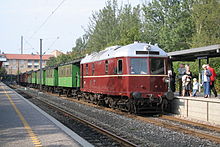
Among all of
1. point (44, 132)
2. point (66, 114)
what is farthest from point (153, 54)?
point (44, 132)

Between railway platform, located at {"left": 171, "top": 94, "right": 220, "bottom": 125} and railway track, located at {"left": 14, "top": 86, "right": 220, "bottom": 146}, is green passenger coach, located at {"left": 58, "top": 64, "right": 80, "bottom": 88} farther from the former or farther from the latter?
railway track, located at {"left": 14, "top": 86, "right": 220, "bottom": 146}

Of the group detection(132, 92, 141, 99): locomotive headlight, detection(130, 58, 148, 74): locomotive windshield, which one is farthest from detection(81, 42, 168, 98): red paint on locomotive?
detection(132, 92, 141, 99): locomotive headlight

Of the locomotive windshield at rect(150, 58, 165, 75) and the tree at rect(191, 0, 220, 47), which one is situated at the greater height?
the tree at rect(191, 0, 220, 47)

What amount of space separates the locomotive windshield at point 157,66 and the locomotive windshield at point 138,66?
299 millimetres

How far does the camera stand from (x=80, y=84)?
2291 centimetres

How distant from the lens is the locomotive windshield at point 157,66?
566 inches

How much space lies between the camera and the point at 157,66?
14469 mm

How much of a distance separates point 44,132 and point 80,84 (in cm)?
1294

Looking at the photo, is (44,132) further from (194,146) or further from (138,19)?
(138,19)

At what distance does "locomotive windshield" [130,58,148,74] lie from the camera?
14.1 meters

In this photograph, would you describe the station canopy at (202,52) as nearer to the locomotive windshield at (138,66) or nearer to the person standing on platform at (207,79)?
the person standing on platform at (207,79)

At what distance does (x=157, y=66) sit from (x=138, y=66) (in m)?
0.92

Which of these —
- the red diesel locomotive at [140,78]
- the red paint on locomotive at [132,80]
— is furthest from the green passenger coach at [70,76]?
the red diesel locomotive at [140,78]

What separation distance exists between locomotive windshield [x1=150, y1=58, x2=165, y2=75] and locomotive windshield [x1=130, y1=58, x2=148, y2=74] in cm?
30
